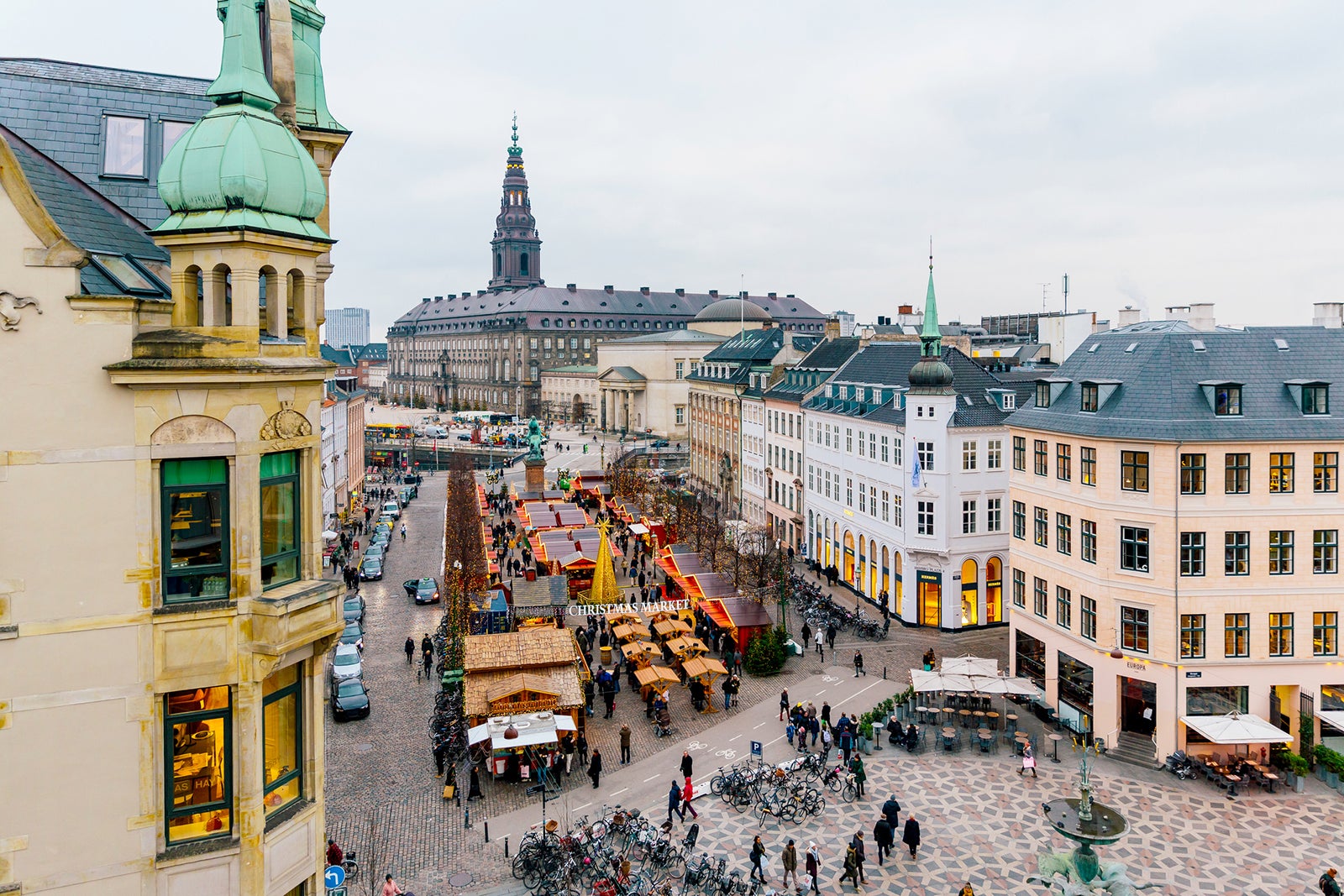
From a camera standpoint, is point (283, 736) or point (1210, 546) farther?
point (1210, 546)

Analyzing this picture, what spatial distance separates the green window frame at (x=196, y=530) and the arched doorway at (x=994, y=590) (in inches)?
1813

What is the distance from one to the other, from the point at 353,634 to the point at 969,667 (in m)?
29.1

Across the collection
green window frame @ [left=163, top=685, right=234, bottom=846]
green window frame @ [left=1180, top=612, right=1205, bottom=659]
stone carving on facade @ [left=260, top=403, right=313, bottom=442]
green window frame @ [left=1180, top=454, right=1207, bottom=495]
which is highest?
stone carving on facade @ [left=260, top=403, right=313, bottom=442]

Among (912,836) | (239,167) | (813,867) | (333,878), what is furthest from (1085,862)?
(239,167)

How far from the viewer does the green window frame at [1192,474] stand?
3322 centimetres

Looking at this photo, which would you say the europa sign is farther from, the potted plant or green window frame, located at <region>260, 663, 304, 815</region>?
green window frame, located at <region>260, 663, 304, 815</region>

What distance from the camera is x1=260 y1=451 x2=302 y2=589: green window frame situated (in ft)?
42.5

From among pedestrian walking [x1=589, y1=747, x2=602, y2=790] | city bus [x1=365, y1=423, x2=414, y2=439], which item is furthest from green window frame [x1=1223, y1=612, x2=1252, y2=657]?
city bus [x1=365, y1=423, x2=414, y2=439]

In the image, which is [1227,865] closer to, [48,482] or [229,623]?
[229,623]

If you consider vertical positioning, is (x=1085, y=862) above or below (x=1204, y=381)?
below

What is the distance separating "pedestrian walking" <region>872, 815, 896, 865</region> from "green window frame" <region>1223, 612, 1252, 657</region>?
15214mm

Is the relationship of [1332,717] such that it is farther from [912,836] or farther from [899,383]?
[899,383]

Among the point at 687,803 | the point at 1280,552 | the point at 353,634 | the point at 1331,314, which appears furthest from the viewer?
the point at 353,634

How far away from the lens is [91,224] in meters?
13.8
